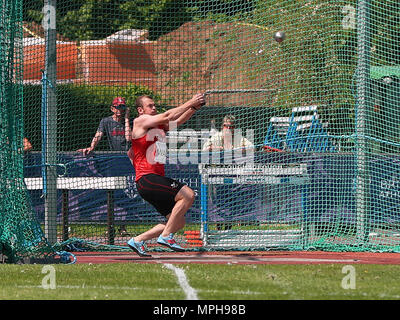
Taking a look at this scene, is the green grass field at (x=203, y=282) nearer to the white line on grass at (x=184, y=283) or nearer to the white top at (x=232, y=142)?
the white line on grass at (x=184, y=283)

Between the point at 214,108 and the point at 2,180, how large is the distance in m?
6.48

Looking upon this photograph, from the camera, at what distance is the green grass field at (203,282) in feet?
21.5

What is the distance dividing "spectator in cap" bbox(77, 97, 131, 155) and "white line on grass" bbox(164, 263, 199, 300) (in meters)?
4.49

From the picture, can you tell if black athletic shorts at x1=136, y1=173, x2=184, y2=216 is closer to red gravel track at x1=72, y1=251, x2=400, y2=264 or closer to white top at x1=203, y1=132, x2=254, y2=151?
red gravel track at x1=72, y1=251, x2=400, y2=264

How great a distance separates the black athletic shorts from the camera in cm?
977

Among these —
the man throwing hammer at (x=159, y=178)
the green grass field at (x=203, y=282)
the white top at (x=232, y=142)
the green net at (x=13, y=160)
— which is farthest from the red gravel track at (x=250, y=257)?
the white top at (x=232, y=142)

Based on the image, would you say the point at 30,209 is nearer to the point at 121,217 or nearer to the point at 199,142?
the point at 121,217

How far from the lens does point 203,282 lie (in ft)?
24.0

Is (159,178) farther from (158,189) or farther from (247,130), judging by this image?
(247,130)

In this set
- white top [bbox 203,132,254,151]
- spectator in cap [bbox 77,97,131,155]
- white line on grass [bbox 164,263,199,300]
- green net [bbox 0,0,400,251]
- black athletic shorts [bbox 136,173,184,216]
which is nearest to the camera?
white line on grass [bbox 164,263,199,300]

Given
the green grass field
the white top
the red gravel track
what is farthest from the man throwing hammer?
the white top

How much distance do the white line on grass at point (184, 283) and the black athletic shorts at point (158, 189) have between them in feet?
3.98

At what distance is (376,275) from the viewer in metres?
7.99
